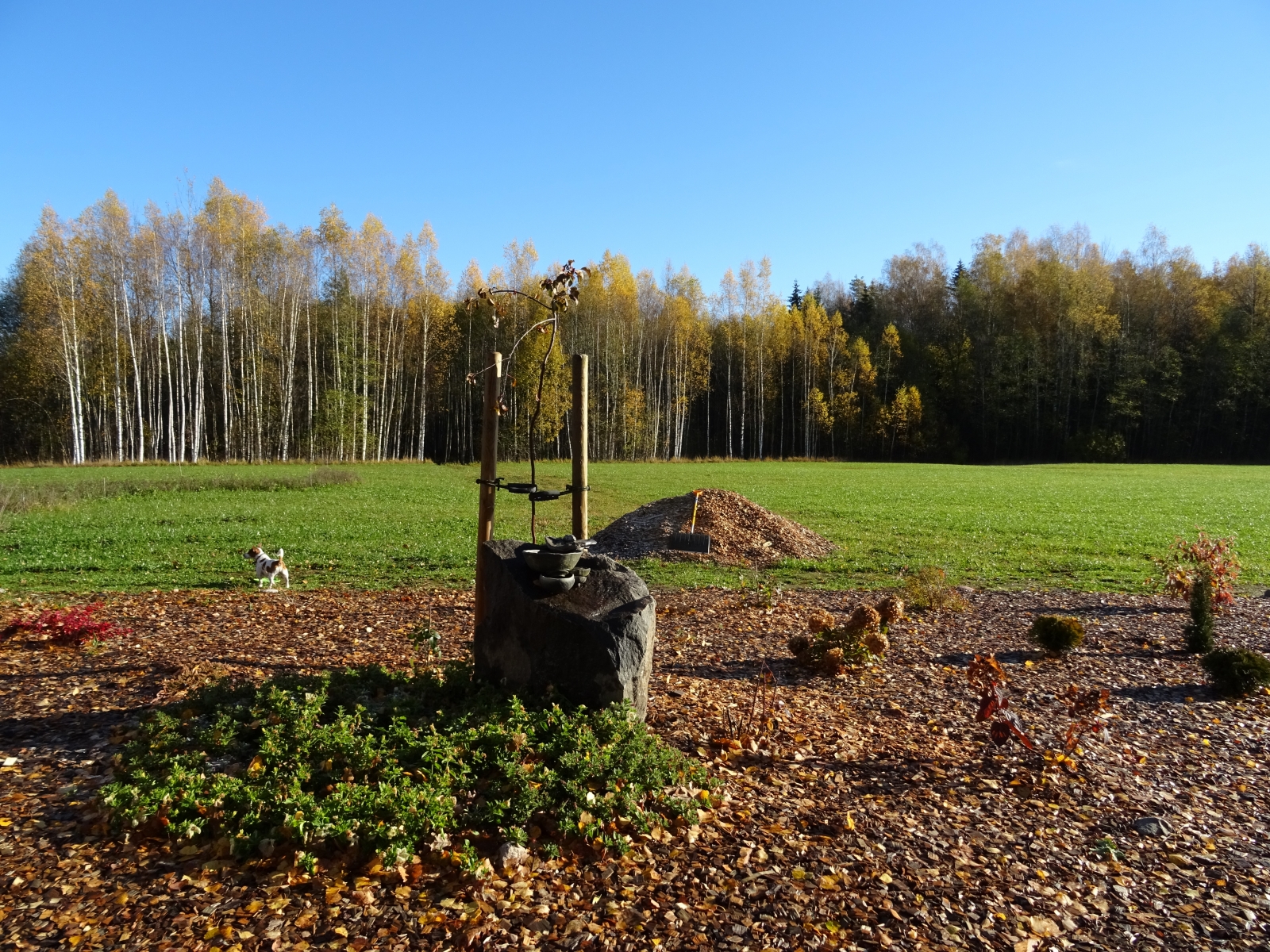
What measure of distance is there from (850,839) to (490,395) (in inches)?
129

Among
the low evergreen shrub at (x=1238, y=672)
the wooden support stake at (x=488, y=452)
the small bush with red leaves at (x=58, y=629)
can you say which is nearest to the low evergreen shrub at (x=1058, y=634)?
the low evergreen shrub at (x=1238, y=672)

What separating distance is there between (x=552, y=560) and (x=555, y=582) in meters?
0.13

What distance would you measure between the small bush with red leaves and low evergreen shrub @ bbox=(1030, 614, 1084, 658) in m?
8.04

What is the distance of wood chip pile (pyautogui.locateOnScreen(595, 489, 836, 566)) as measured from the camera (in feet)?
40.3

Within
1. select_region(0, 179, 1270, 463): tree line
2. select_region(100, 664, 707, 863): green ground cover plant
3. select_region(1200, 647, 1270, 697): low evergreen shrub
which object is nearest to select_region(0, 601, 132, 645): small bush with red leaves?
select_region(100, 664, 707, 863): green ground cover plant

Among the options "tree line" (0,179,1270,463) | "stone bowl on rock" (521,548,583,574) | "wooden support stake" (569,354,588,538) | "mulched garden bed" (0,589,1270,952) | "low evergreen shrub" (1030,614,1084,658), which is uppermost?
"tree line" (0,179,1270,463)

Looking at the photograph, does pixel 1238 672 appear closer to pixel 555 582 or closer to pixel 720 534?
pixel 555 582

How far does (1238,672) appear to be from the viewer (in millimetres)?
5820

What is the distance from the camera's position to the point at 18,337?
38.1m

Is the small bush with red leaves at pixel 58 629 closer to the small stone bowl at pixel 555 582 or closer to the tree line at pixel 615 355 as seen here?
the small stone bowl at pixel 555 582

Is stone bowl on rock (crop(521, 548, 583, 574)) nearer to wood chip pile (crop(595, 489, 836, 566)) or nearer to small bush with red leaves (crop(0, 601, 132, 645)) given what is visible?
small bush with red leaves (crop(0, 601, 132, 645))

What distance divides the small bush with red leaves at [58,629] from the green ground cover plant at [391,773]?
104 inches

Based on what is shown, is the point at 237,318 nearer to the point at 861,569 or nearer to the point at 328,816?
the point at 861,569

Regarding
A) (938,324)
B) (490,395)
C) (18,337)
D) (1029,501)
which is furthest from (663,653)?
(938,324)
